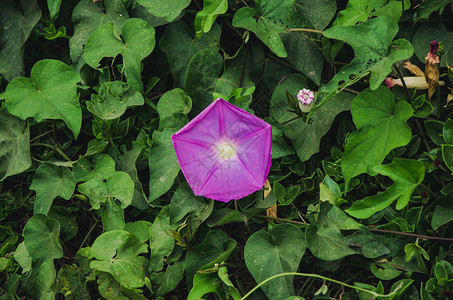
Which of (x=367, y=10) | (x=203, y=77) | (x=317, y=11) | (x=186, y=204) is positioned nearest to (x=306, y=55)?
(x=317, y=11)

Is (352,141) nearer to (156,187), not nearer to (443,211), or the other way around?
(443,211)

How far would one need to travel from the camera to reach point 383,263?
1562mm

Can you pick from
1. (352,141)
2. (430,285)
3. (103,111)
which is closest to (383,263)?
(430,285)

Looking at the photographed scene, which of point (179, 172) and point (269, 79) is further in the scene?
point (269, 79)

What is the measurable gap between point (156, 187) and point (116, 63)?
2.33ft

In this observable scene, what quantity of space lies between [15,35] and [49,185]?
741mm

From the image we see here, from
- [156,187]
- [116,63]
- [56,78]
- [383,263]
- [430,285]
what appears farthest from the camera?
[116,63]

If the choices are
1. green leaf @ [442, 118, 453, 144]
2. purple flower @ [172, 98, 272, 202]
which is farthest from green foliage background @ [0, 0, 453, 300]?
purple flower @ [172, 98, 272, 202]

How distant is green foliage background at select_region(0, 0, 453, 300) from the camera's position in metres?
1.52

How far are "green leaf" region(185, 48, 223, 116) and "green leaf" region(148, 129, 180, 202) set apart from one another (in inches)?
7.9

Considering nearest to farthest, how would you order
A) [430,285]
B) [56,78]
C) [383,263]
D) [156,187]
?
[430,285] → [383,263] → [156,187] → [56,78]

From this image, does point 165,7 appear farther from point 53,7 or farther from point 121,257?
point 121,257

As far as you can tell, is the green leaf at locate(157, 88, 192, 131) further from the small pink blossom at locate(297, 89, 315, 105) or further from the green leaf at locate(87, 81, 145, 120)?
the small pink blossom at locate(297, 89, 315, 105)

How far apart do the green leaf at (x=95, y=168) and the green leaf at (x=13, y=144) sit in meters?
0.23
